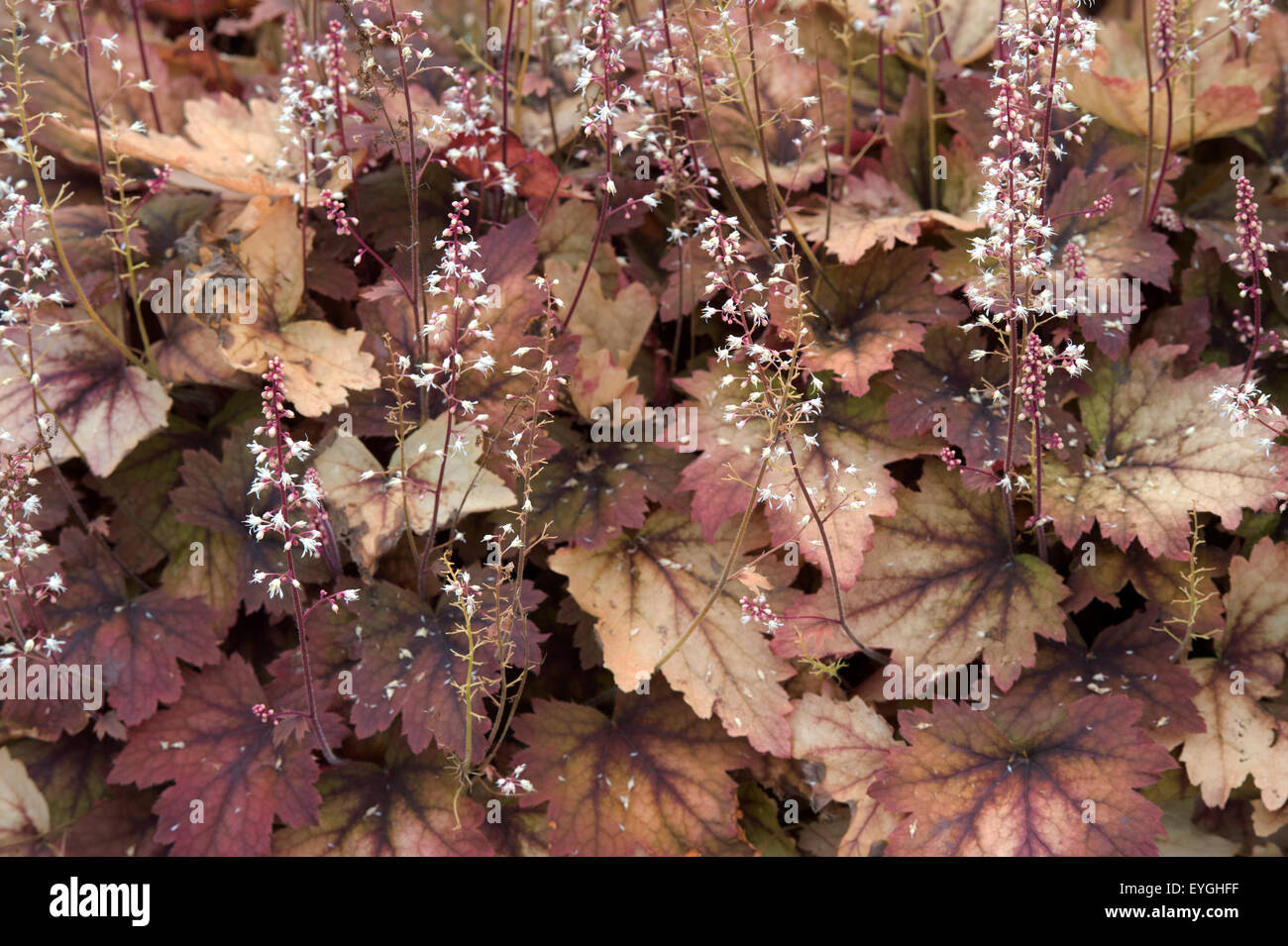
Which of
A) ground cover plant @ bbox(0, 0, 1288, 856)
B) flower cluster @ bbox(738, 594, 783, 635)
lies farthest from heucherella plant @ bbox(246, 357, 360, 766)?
flower cluster @ bbox(738, 594, 783, 635)

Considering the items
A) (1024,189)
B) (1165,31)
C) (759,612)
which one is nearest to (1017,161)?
(1024,189)

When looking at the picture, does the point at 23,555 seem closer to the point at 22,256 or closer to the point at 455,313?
the point at 22,256

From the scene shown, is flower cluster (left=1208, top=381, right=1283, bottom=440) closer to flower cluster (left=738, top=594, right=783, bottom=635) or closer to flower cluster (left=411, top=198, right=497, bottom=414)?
flower cluster (left=738, top=594, right=783, bottom=635)

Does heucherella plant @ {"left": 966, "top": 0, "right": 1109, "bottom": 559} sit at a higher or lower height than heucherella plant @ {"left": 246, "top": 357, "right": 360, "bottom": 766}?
higher

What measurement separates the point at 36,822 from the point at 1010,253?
2.45 m

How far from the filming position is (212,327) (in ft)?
8.22

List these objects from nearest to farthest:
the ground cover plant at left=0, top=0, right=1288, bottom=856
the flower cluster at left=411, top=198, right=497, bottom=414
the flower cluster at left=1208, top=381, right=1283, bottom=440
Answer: the flower cluster at left=411, top=198, right=497, bottom=414 < the flower cluster at left=1208, top=381, right=1283, bottom=440 < the ground cover plant at left=0, top=0, right=1288, bottom=856

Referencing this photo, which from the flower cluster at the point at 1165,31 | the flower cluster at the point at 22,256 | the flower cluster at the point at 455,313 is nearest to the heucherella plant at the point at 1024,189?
the flower cluster at the point at 1165,31

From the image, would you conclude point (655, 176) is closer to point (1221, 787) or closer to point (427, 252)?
point (427, 252)

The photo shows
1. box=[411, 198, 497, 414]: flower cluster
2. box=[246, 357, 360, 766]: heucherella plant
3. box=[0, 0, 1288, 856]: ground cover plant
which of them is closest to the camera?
box=[246, 357, 360, 766]: heucherella plant

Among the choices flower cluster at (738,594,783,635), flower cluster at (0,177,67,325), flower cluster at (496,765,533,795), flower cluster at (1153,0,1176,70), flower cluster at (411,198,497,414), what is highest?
flower cluster at (1153,0,1176,70)

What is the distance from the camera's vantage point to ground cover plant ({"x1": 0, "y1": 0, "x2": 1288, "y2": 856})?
2.15 m

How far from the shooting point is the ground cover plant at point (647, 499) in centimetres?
215

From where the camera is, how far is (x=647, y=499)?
256 cm
